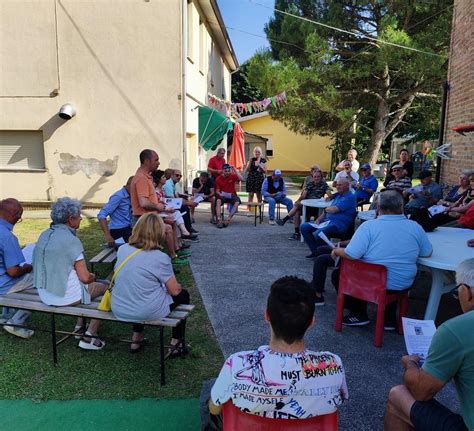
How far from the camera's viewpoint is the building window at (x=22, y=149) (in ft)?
34.4

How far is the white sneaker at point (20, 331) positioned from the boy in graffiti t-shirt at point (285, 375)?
8.87ft

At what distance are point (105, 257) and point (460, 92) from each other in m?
7.32

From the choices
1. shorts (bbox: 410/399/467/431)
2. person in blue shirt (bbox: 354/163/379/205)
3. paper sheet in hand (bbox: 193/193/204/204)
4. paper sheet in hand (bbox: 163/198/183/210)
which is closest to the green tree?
person in blue shirt (bbox: 354/163/379/205)

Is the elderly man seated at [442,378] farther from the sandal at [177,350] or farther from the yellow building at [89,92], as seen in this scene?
the yellow building at [89,92]

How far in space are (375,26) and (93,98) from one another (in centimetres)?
938

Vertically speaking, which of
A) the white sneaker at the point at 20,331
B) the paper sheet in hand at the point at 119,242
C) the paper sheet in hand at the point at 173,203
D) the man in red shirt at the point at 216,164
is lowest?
the white sneaker at the point at 20,331

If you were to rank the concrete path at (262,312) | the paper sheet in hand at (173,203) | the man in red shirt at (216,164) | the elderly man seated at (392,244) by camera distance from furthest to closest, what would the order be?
the man in red shirt at (216,164) < the paper sheet in hand at (173,203) < the elderly man seated at (392,244) < the concrete path at (262,312)

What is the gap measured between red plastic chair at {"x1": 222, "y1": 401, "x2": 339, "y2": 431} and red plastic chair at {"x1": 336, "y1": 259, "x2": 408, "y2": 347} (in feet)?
6.65

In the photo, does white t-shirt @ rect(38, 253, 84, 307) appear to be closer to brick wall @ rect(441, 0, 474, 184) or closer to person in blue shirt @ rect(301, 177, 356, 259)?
person in blue shirt @ rect(301, 177, 356, 259)

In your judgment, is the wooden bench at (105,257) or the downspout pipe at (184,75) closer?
the wooden bench at (105,257)

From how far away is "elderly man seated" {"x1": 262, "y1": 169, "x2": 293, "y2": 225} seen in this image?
30.4 ft

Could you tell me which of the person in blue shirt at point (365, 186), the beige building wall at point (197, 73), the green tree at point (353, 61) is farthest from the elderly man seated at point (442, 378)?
the green tree at point (353, 61)

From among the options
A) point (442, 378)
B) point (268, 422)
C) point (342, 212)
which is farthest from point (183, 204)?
point (442, 378)

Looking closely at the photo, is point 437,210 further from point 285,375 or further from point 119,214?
point 285,375
